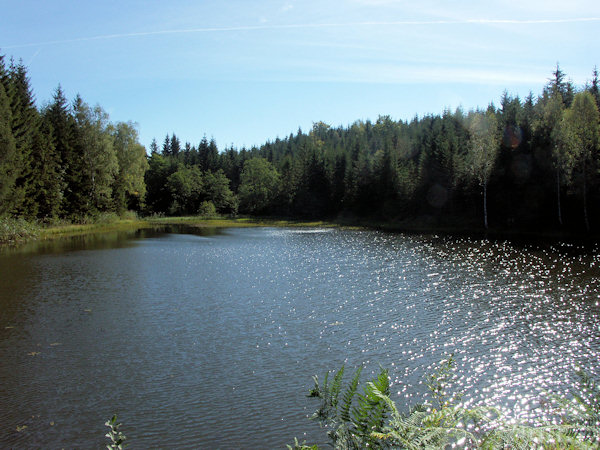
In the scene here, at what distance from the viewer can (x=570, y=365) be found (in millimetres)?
11742

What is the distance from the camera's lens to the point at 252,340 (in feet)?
45.1

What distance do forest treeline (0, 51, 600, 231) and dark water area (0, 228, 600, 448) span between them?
71.2 ft

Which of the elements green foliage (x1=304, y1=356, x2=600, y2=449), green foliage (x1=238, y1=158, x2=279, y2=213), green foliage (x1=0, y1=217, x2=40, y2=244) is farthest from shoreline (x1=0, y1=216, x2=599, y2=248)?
green foliage (x1=304, y1=356, x2=600, y2=449)

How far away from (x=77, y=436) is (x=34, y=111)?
5044 cm

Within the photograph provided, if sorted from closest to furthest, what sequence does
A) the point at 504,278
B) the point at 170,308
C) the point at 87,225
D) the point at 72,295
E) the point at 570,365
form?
the point at 570,365
the point at 170,308
the point at 72,295
the point at 504,278
the point at 87,225

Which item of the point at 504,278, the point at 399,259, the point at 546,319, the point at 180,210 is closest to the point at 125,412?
the point at 546,319

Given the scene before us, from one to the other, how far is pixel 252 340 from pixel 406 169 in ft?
220

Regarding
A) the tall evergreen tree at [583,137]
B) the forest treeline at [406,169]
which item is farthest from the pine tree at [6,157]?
the tall evergreen tree at [583,137]

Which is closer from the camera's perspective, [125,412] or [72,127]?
[125,412]

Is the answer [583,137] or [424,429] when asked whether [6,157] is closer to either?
[424,429]

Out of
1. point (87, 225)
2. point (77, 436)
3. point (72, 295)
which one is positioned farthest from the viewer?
point (87, 225)

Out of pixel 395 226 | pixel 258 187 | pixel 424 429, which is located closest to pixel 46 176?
pixel 395 226

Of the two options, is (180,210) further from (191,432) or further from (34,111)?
(191,432)

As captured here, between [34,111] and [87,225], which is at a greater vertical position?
[34,111]
